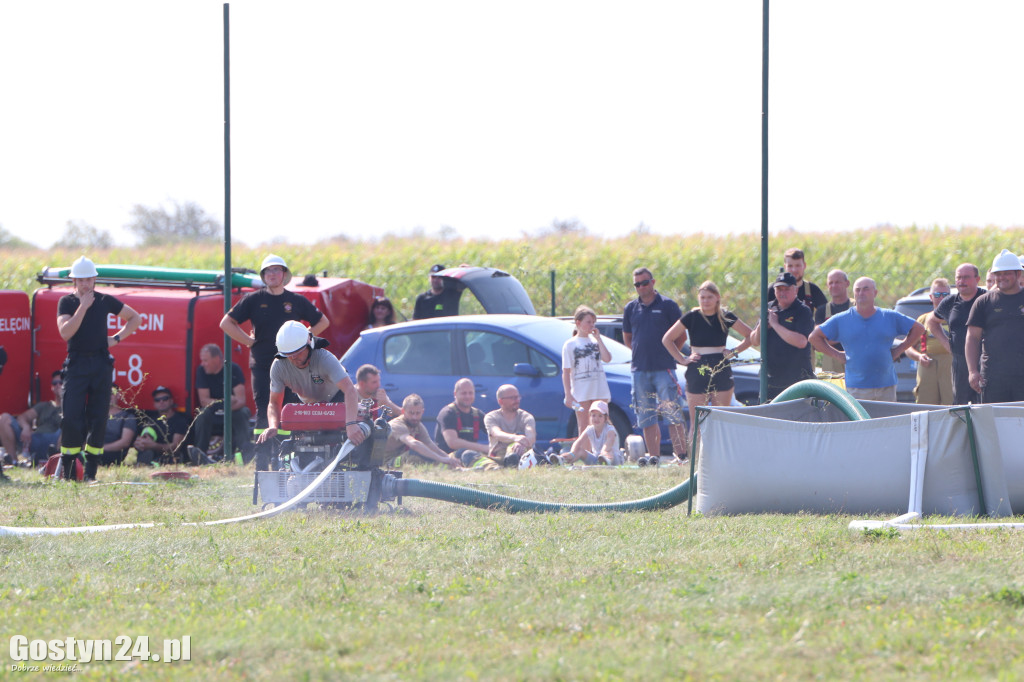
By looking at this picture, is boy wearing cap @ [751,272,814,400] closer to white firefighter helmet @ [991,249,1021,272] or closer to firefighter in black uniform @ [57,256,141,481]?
white firefighter helmet @ [991,249,1021,272]

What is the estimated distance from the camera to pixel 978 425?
22.0ft

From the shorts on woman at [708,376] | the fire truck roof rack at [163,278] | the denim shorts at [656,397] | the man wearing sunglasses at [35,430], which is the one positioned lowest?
the man wearing sunglasses at [35,430]

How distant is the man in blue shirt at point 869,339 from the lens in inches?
366

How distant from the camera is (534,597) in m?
5.08

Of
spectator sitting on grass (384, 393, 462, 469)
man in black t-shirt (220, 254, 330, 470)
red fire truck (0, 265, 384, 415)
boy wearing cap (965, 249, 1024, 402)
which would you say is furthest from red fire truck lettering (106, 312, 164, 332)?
boy wearing cap (965, 249, 1024, 402)

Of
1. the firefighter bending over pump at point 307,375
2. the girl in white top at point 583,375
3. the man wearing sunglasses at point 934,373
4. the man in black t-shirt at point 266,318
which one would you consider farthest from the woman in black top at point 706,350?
the firefighter bending over pump at point 307,375

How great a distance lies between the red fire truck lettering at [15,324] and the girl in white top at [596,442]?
22.5 ft

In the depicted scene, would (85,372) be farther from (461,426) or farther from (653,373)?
(653,373)

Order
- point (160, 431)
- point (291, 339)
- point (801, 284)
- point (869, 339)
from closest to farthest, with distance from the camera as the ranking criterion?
point (291, 339)
point (869, 339)
point (801, 284)
point (160, 431)

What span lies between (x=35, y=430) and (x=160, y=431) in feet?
5.46

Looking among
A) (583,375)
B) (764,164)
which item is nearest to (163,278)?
(583,375)

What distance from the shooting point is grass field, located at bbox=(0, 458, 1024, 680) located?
4125mm

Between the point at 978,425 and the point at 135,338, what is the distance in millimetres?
9463

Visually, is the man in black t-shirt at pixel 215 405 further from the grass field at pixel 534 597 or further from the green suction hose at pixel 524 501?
the grass field at pixel 534 597
